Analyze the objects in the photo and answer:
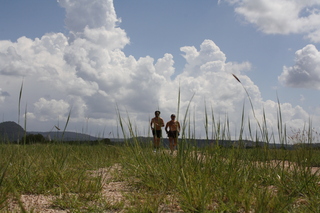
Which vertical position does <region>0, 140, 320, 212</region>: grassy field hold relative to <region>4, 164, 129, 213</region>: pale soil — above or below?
above

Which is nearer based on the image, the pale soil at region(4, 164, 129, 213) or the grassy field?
the grassy field

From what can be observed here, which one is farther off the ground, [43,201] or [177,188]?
[177,188]

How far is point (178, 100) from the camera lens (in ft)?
9.02

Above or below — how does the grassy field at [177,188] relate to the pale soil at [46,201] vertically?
above

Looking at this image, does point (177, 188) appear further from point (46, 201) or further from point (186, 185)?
point (46, 201)

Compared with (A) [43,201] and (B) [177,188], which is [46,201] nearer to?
(A) [43,201]

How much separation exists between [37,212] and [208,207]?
126cm

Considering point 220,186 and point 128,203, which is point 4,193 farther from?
point 220,186

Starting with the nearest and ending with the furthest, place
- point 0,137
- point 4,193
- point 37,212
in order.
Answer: point 37,212 → point 4,193 → point 0,137

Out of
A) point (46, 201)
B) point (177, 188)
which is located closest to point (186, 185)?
point (177, 188)

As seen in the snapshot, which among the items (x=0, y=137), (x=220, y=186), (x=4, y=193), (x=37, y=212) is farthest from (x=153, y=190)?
(x=0, y=137)

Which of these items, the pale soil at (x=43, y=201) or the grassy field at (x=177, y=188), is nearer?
the grassy field at (x=177, y=188)

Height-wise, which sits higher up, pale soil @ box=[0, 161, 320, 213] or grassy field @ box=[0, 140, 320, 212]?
grassy field @ box=[0, 140, 320, 212]

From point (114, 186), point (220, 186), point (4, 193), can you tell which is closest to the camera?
point (4, 193)
